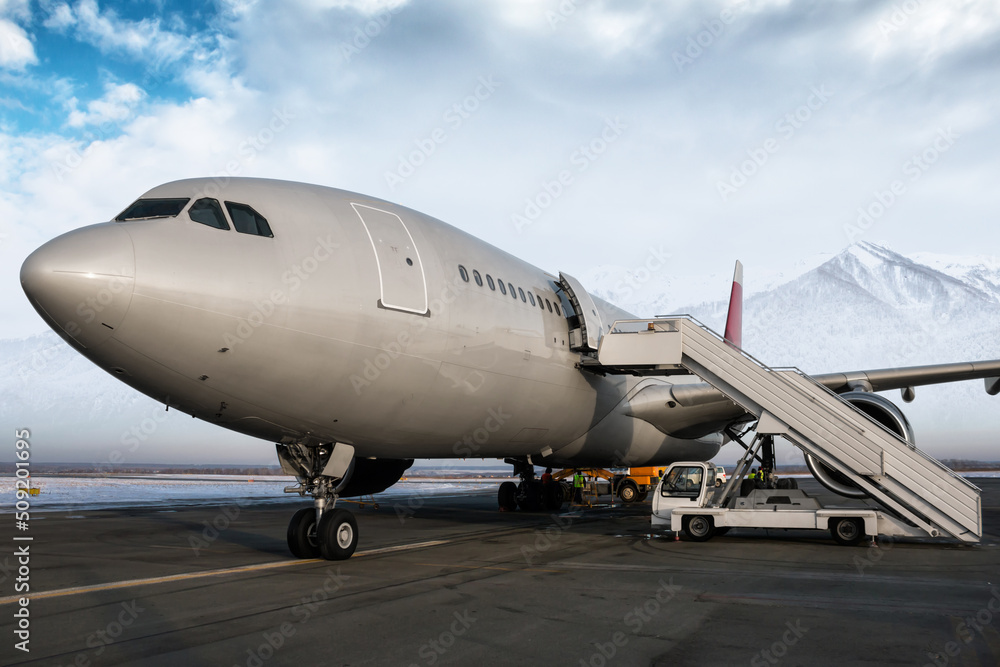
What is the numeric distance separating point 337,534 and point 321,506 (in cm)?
42

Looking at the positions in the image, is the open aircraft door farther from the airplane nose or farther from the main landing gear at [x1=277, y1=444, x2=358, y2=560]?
the airplane nose

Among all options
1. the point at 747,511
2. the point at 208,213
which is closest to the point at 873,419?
the point at 747,511

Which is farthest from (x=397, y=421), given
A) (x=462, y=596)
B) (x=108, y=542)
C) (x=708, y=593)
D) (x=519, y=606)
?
(x=108, y=542)

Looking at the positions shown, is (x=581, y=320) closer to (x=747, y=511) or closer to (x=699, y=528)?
(x=699, y=528)

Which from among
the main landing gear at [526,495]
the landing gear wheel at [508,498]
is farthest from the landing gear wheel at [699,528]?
the landing gear wheel at [508,498]

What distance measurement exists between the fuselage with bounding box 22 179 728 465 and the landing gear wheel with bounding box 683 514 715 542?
3.00 meters

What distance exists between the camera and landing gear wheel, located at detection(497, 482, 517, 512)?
62.6 feet

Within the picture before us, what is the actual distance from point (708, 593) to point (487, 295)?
5.04 m

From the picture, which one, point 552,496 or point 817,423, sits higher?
point 817,423

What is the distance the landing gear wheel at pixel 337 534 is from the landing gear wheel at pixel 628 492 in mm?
15468

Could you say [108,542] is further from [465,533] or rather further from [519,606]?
[519,606]

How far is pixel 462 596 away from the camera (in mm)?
6902

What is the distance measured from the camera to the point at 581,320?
41.6 feet

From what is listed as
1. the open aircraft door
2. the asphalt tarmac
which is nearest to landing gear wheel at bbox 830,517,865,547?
the asphalt tarmac
